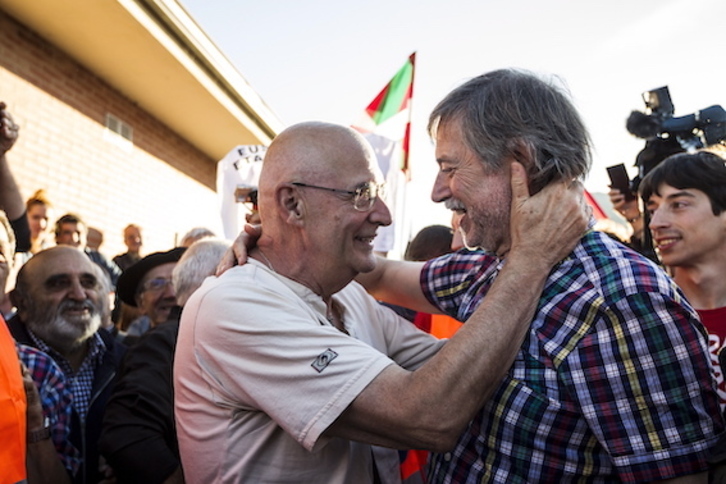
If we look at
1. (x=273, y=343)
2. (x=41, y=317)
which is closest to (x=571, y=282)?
(x=273, y=343)

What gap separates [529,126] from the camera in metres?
1.81

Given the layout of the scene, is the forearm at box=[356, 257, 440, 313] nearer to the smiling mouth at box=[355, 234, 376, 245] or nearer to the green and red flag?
the smiling mouth at box=[355, 234, 376, 245]

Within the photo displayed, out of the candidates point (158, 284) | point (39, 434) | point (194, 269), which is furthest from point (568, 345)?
point (158, 284)

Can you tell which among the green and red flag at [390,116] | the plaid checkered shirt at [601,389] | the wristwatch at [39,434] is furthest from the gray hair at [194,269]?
the green and red flag at [390,116]

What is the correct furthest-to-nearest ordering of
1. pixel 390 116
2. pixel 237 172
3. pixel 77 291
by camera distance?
pixel 390 116, pixel 237 172, pixel 77 291

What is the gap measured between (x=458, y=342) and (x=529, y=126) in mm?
650

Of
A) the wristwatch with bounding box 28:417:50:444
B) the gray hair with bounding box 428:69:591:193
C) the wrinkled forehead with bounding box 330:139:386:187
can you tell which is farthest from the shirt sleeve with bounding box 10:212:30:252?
the gray hair with bounding box 428:69:591:193

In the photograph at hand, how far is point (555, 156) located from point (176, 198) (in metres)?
9.19

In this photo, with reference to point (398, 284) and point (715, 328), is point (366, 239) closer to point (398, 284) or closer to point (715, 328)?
point (398, 284)

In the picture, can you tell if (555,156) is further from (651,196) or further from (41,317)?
(41,317)

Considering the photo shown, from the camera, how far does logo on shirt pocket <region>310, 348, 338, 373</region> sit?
1.65 m

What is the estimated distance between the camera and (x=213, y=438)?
1.84m

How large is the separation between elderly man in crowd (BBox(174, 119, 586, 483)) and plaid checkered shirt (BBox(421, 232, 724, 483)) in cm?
8

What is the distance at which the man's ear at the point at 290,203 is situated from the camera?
2.08 m
